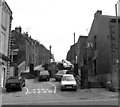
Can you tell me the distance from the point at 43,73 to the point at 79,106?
65.4 ft

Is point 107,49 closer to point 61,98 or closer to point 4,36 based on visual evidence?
point 61,98

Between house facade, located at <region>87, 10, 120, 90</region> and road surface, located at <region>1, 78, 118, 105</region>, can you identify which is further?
house facade, located at <region>87, 10, 120, 90</region>

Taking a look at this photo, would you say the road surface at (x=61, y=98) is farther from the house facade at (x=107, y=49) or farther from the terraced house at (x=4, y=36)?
the terraced house at (x=4, y=36)

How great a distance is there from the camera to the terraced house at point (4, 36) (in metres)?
24.6

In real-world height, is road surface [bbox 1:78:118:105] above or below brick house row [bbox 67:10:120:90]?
below

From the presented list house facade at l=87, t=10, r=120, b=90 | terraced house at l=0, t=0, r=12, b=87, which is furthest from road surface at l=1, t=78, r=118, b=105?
terraced house at l=0, t=0, r=12, b=87

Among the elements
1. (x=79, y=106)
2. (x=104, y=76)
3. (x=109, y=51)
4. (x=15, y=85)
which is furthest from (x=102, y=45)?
(x=79, y=106)

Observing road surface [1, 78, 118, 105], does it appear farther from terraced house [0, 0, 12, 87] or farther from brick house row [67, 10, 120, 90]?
terraced house [0, 0, 12, 87]

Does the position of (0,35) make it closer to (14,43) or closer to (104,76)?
(104,76)

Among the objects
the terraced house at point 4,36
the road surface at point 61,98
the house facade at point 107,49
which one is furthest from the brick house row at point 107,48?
the terraced house at point 4,36

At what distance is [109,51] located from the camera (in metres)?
25.0

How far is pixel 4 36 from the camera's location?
87.0 ft

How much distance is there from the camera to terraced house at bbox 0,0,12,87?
24.6 metres

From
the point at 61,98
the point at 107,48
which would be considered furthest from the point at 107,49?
the point at 61,98
